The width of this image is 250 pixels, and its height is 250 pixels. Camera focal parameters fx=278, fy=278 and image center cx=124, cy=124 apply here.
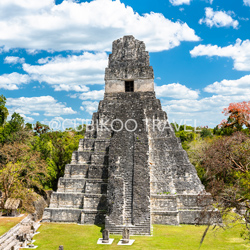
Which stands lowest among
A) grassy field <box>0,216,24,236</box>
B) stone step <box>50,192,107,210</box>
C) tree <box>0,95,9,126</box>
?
grassy field <box>0,216,24,236</box>

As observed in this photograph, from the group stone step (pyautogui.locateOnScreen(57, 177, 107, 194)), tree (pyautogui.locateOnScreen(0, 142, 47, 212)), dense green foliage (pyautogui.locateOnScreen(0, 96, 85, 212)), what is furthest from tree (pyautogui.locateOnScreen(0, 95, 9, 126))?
stone step (pyautogui.locateOnScreen(57, 177, 107, 194))

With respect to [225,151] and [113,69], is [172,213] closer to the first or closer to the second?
[225,151]

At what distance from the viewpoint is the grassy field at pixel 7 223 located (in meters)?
11.5

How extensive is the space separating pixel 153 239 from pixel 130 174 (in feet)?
11.0

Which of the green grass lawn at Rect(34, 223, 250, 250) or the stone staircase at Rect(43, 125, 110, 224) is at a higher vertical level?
the stone staircase at Rect(43, 125, 110, 224)

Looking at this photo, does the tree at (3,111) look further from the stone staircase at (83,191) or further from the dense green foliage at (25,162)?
the stone staircase at (83,191)

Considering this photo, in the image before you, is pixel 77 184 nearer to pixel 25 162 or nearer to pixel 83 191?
pixel 83 191

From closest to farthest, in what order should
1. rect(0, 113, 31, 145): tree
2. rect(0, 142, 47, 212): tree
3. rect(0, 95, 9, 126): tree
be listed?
rect(0, 142, 47, 212): tree
rect(0, 113, 31, 145): tree
rect(0, 95, 9, 126): tree

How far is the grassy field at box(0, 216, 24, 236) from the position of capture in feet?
37.7

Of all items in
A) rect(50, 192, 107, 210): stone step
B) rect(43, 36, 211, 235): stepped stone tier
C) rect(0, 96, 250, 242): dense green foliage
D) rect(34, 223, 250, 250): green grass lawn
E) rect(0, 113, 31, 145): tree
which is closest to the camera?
rect(0, 96, 250, 242): dense green foliage

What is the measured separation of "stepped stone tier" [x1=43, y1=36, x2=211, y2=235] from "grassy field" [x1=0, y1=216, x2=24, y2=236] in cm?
148

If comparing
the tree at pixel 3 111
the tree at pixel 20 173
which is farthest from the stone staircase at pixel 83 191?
the tree at pixel 3 111

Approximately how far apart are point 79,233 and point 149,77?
10779 millimetres

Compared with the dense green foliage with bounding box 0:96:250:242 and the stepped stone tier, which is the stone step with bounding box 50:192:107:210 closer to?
the stepped stone tier
